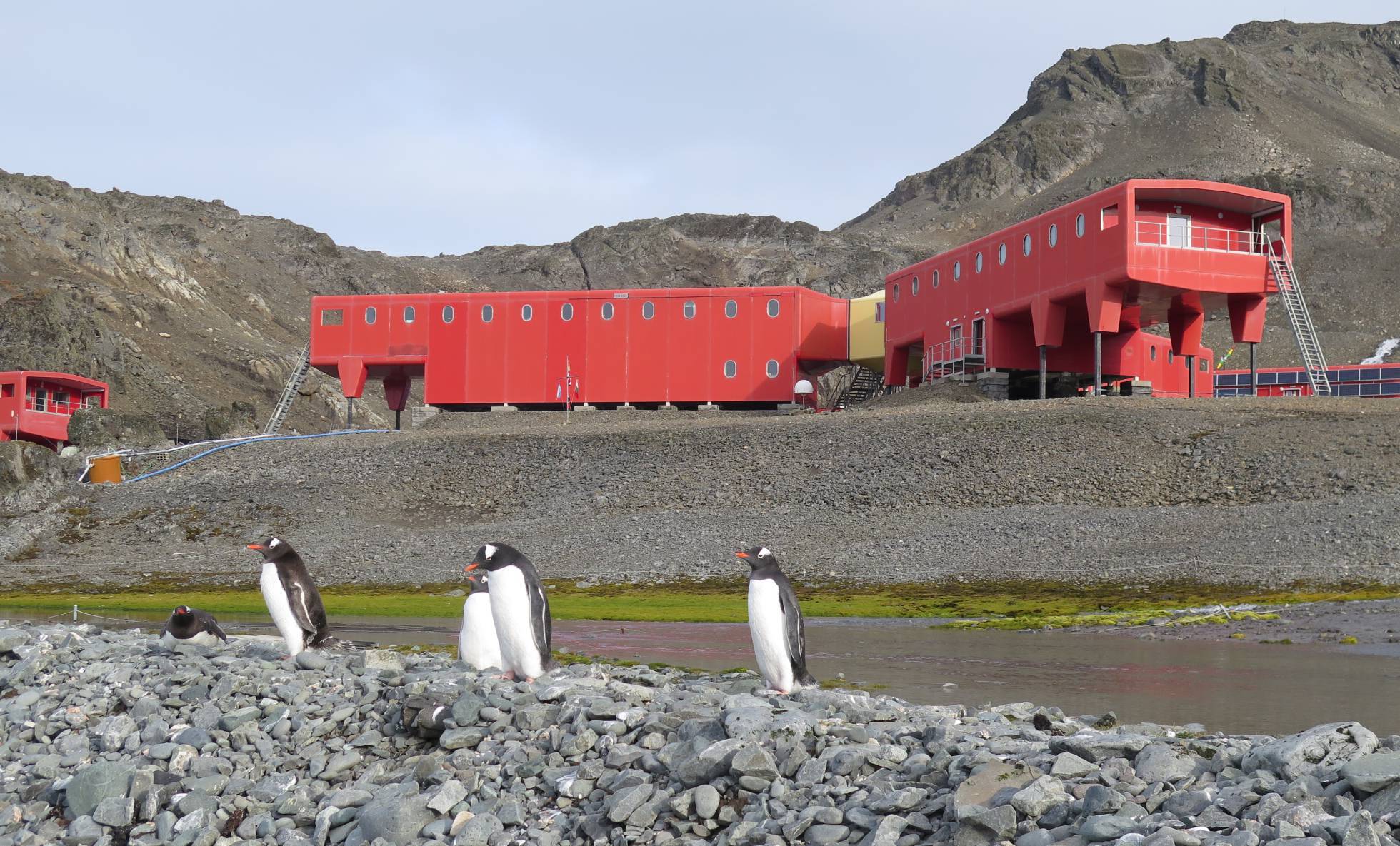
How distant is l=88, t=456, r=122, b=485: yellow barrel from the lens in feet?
138

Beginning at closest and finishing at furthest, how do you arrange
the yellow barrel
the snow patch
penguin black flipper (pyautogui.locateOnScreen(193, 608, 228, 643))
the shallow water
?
the shallow water < penguin black flipper (pyautogui.locateOnScreen(193, 608, 228, 643)) < the yellow barrel < the snow patch

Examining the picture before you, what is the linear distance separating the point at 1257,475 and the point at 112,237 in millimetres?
95179

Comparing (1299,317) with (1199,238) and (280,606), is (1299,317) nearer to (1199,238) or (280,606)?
(1199,238)

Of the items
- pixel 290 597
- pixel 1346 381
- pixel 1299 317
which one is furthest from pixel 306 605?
pixel 1346 381

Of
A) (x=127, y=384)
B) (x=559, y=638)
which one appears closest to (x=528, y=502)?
(x=559, y=638)

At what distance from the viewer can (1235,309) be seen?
135 feet

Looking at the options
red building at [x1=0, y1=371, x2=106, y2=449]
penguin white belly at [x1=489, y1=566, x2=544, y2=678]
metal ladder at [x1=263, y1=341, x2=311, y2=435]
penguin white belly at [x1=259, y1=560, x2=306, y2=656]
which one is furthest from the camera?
red building at [x1=0, y1=371, x2=106, y2=449]

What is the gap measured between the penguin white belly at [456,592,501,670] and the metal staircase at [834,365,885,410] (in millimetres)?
44137

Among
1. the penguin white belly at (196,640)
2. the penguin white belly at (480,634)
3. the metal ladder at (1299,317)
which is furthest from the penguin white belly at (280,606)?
the metal ladder at (1299,317)

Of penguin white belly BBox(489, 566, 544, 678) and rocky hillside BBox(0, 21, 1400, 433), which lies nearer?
penguin white belly BBox(489, 566, 544, 678)

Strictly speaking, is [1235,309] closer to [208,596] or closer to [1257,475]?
[1257,475]

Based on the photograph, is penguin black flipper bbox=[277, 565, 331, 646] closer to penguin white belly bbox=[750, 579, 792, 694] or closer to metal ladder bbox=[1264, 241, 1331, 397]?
penguin white belly bbox=[750, 579, 792, 694]

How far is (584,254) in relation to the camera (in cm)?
15475

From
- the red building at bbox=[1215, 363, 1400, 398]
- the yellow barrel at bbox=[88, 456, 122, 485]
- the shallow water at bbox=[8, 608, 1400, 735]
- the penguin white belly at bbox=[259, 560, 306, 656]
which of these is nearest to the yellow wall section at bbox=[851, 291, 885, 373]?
the red building at bbox=[1215, 363, 1400, 398]
